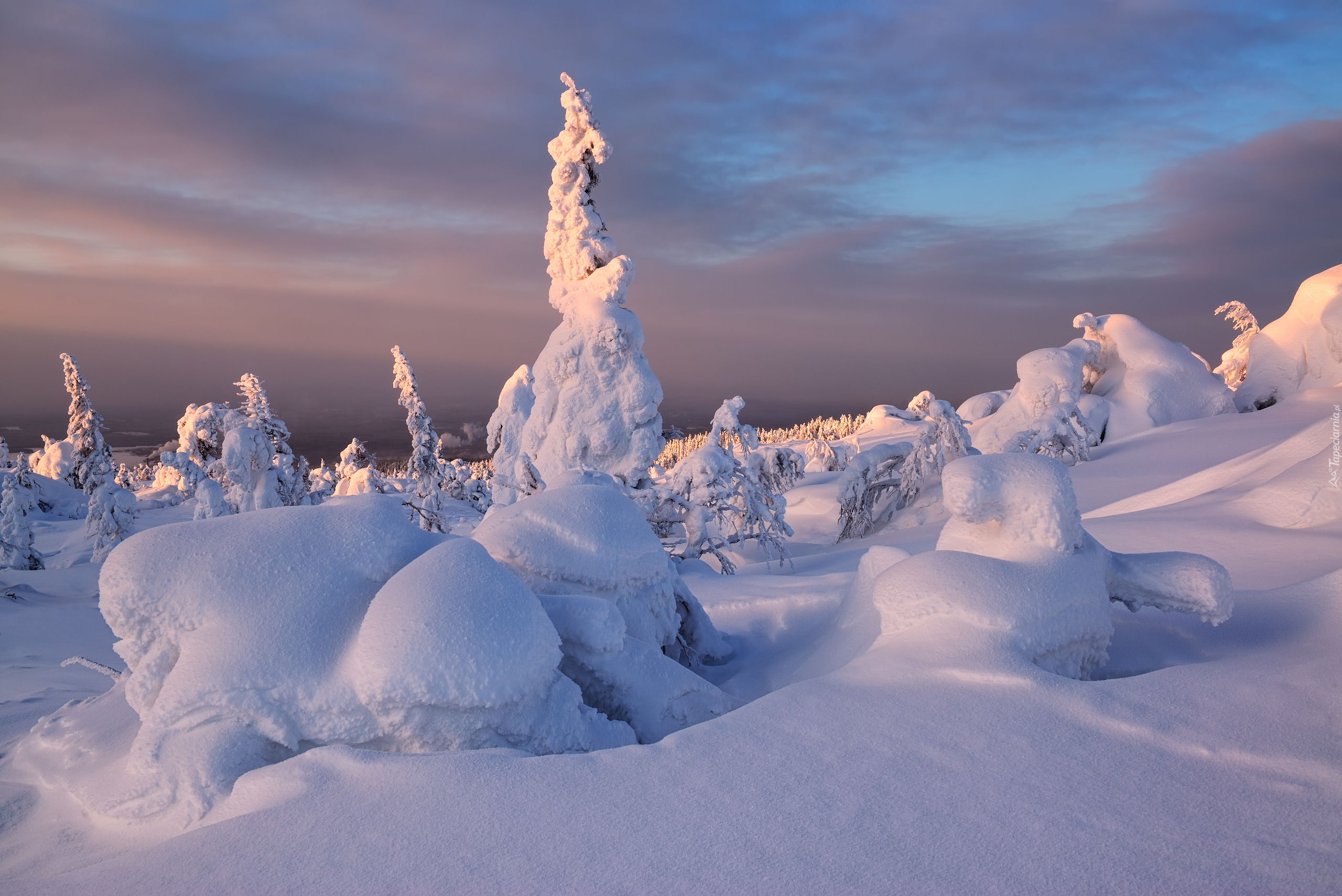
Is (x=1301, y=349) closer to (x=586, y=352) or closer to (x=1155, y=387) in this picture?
(x=1155, y=387)

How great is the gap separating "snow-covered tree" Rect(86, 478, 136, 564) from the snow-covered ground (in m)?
14.0

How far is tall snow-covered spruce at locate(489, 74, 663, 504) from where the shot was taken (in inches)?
456

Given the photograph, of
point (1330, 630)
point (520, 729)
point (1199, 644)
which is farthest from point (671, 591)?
point (1330, 630)

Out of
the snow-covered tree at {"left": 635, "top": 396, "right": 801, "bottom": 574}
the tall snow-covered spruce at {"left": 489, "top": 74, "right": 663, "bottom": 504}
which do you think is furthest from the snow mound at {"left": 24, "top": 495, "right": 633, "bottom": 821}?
the tall snow-covered spruce at {"left": 489, "top": 74, "right": 663, "bottom": 504}

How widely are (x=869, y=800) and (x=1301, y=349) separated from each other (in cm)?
2142

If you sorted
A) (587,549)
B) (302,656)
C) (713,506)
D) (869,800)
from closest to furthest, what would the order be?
(869,800)
(302,656)
(587,549)
(713,506)

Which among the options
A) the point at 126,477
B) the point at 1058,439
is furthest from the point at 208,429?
the point at 126,477

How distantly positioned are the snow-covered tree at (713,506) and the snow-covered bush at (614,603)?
4.84 metres

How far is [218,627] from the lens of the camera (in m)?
3.41

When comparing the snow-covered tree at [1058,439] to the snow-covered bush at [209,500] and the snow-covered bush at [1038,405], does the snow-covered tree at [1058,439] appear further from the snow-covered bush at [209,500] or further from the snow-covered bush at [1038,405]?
the snow-covered bush at [209,500]

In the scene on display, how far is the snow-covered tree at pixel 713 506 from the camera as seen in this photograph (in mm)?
10805

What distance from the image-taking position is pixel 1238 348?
27.1 meters

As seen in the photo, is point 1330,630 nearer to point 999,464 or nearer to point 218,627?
point 999,464

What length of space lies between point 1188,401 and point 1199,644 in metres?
18.6
